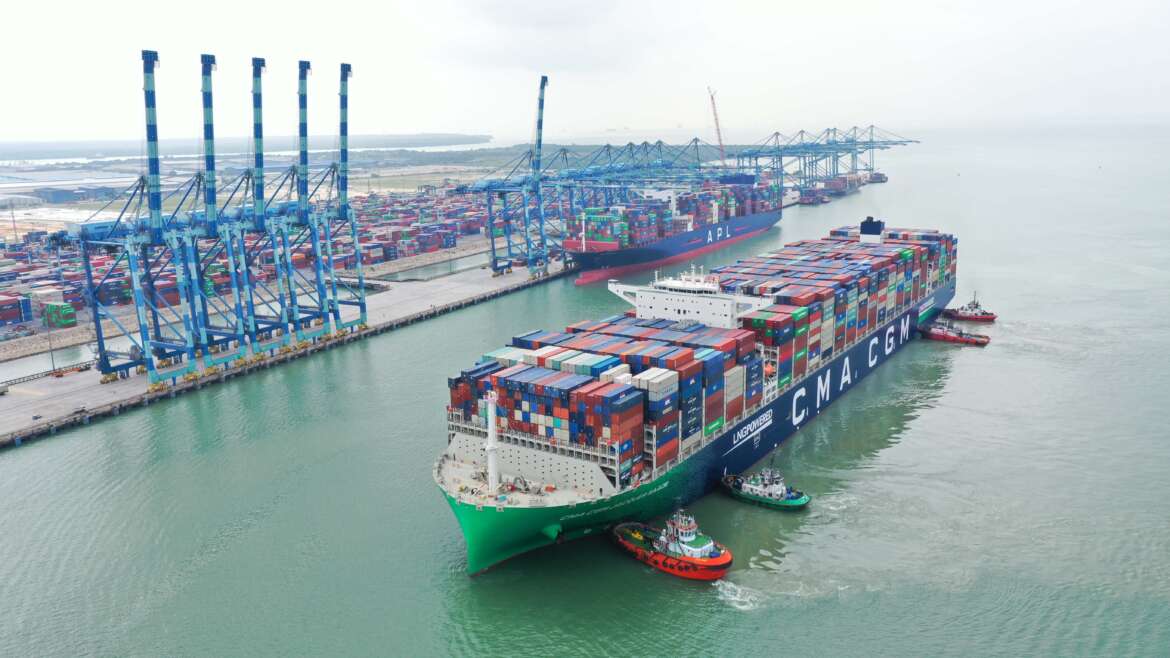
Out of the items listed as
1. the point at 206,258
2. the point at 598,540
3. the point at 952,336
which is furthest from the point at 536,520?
the point at 206,258

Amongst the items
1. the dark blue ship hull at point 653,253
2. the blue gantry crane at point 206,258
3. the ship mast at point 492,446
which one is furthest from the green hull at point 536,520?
the dark blue ship hull at point 653,253

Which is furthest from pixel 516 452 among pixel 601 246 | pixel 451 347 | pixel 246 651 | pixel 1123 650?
pixel 601 246

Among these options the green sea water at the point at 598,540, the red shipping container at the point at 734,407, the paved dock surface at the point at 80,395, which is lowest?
the green sea water at the point at 598,540

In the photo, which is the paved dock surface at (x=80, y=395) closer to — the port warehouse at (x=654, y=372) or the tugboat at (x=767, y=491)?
the port warehouse at (x=654, y=372)

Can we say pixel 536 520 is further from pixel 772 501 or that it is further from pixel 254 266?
pixel 254 266

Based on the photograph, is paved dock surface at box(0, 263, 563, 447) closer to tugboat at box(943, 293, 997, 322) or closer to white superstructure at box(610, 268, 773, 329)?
white superstructure at box(610, 268, 773, 329)

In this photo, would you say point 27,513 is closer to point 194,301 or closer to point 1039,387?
point 194,301
